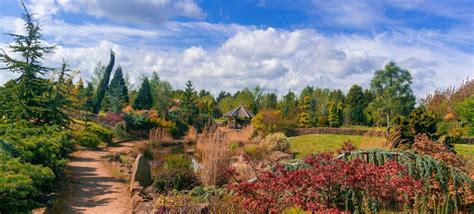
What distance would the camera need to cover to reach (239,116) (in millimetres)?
33750

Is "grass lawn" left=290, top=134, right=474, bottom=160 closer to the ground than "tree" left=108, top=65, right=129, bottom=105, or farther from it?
closer to the ground

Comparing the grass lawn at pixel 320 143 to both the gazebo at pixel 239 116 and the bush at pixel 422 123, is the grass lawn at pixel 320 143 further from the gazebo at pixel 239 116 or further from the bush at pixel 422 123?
the gazebo at pixel 239 116

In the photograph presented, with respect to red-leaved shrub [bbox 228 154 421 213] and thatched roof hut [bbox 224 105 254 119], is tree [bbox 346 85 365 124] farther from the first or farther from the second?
red-leaved shrub [bbox 228 154 421 213]

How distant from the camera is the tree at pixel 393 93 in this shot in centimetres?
3306

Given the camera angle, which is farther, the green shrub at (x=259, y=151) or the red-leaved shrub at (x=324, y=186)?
the green shrub at (x=259, y=151)

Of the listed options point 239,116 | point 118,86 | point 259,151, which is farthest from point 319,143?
point 118,86

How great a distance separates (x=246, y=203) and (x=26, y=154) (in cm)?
577

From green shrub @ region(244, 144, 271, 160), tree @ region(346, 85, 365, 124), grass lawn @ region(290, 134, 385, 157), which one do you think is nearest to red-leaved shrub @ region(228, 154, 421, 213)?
green shrub @ region(244, 144, 271, 160)

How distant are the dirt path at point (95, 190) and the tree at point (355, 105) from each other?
90.7 ft

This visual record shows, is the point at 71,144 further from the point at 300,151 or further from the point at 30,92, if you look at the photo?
the point at 300,151

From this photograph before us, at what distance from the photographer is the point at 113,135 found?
73.4ft

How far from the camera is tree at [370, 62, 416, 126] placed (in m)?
33.1

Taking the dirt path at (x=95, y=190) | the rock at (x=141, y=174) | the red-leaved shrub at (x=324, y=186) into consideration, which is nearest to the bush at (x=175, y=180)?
the rock at (x=141, y=174)

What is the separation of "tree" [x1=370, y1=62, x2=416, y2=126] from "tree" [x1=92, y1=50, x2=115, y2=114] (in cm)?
2259
